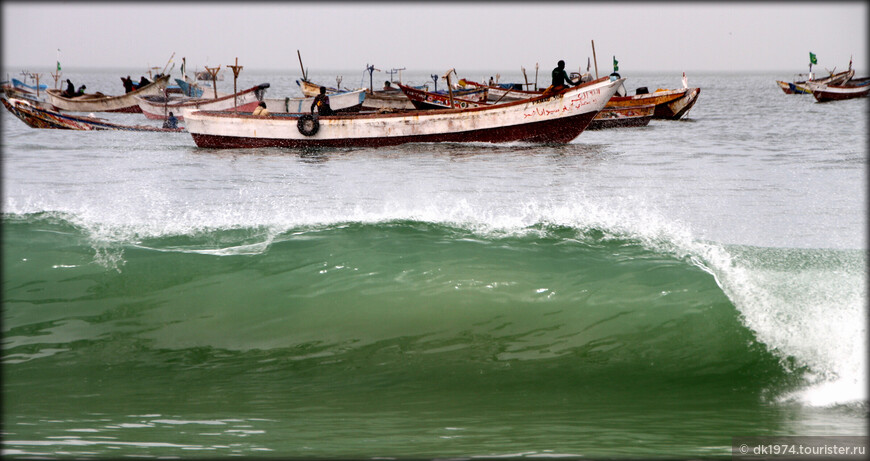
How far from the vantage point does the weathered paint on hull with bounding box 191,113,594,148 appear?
23.4 m

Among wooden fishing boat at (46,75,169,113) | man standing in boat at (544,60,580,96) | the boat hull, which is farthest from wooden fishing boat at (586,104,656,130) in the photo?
the boat hull

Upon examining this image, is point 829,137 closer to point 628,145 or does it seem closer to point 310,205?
point 628,145

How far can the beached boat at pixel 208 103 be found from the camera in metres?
31.8

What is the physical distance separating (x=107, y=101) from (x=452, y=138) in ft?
89.5

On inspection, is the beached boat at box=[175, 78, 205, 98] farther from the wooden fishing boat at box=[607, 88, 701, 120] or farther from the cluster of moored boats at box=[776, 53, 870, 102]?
the cluster of moored boats at box=[776, 53, 870, 102]

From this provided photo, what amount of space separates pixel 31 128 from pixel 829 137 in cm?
3302

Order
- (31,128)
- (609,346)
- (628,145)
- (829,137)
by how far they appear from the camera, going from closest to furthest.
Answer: (609,346) → (628,145) → (829,137) → (31,128)

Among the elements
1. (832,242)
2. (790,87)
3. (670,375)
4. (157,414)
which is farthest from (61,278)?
(790,87)

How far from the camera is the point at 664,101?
3378cm

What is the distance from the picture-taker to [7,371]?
536 centimetres

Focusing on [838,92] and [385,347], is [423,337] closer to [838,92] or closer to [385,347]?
[385,347]

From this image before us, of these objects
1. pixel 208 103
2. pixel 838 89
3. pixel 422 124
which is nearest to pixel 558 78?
pixel 422 124

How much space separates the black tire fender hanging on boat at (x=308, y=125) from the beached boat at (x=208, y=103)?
6.63 meters

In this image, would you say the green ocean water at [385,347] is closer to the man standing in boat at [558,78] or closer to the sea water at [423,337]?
the sea water at [423,337]
